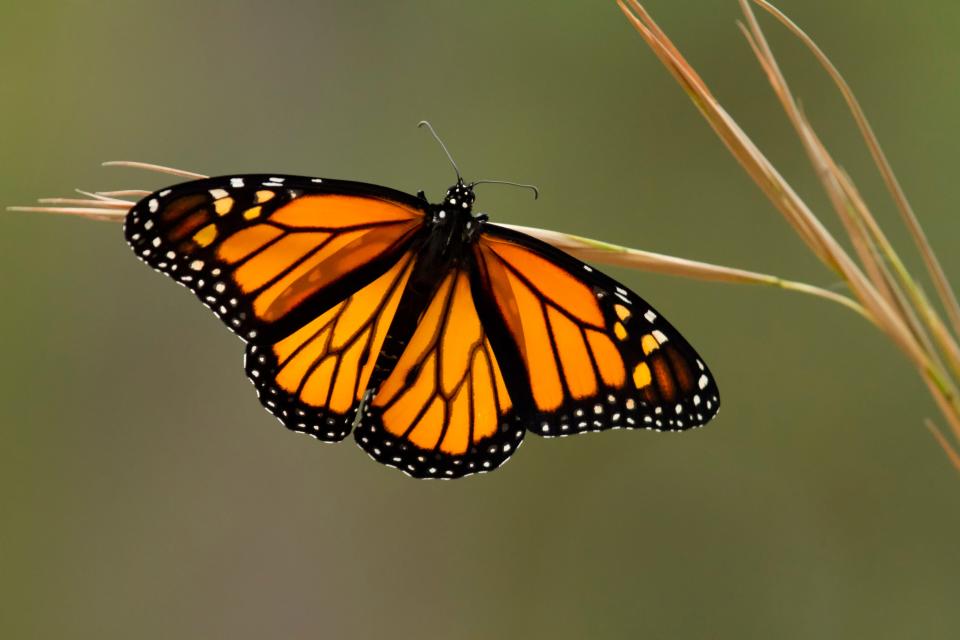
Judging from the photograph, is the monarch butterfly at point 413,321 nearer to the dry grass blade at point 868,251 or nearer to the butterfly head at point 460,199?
the butterfly head at point 460,199

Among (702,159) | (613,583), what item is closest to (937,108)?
(702,159)

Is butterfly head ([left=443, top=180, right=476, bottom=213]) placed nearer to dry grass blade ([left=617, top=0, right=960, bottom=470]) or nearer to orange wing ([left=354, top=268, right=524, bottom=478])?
orange wing ([left=354, top=268, right=524, bottom=478])

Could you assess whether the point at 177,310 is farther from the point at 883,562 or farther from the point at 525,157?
the point at 883,562

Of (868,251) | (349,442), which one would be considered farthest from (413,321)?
(349,442)

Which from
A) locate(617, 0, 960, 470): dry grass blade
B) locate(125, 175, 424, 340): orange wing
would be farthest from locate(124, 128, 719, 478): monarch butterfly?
locate(617, 0, 960, 470): dry grass blade

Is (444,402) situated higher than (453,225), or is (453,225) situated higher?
(453,225)

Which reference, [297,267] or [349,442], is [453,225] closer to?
[297,267]

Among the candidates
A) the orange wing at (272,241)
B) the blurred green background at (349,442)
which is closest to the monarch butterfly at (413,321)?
the orange wing at (272,241)
